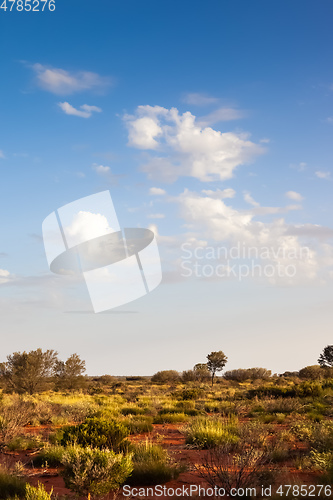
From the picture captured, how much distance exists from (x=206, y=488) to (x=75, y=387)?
3585 cm

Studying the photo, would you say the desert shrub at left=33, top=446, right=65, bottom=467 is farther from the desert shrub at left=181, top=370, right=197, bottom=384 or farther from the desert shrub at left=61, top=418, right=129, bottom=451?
the desert shrub at left=181, top=370, right=197, bottom=384

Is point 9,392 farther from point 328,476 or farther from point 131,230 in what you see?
point 328,476

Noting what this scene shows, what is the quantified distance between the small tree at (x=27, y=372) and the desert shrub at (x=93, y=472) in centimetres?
2831

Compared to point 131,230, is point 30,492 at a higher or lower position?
lower

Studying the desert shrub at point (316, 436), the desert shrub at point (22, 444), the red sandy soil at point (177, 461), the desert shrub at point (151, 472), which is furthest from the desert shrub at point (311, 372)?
the desert shrub at point (151, 472)

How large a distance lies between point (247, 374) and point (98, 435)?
52.7 metres

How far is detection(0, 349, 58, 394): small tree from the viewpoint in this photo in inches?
1298

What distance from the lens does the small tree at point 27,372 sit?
32969mm

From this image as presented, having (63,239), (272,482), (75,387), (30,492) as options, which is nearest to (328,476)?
(272,482)

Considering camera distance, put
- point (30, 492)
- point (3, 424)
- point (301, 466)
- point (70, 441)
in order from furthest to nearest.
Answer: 1. point (3, 424)
2. point (70, 441)
3. point (301, 466)
4. point (30, 492)

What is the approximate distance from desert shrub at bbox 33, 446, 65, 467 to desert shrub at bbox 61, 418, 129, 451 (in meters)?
Answer: 0.33

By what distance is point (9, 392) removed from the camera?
111 ft

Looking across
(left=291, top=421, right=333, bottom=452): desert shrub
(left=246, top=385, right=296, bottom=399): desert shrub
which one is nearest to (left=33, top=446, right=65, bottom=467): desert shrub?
(left=291, top=421, right=333, bottom=452): desert shrub

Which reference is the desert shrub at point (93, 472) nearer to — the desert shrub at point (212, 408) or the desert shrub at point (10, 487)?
the desert shrub at point (10, 487)
